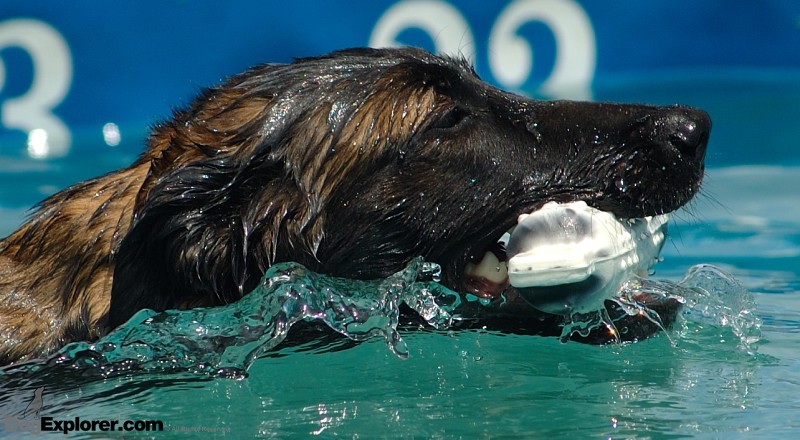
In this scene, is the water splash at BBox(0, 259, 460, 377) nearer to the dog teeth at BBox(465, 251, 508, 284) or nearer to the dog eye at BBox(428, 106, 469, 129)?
the dog teeth at BBox(465, 251, 508, 284)

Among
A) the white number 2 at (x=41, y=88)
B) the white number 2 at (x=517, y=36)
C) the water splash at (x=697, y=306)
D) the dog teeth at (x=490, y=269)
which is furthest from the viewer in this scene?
the white number 2 at (x=517, y=36)

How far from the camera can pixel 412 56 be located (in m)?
4.22

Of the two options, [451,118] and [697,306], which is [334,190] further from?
[697,306]

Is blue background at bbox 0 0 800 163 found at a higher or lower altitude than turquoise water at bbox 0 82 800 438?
higher

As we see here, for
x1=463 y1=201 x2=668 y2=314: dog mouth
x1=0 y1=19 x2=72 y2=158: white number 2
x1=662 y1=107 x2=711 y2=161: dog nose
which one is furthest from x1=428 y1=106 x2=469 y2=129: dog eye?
x1=0 y1=19 x2=72 y2=158: white number 2

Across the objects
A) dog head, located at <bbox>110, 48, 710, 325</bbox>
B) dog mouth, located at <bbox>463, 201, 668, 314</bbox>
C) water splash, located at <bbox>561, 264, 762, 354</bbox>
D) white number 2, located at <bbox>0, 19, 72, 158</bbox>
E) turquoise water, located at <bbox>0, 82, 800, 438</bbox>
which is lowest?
turquoise water, located at <bbox>0, 82, 800, 438</bbox>

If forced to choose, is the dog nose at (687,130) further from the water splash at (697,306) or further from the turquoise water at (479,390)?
the turquoise water at (479,390)

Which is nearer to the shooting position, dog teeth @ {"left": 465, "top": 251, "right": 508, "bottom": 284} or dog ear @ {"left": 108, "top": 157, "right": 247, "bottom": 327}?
dog ear @ {"left": 108, "top": 157, "right": 247, "bottom": 327}

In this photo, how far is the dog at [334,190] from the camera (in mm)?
3812

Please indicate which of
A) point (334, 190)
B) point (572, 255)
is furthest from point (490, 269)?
point (334, 190)

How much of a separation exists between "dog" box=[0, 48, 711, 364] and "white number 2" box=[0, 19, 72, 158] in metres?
5.69

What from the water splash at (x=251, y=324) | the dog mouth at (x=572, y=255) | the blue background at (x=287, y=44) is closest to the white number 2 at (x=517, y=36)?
the blue background at (x=287, y=44)

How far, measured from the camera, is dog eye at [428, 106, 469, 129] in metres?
4.00

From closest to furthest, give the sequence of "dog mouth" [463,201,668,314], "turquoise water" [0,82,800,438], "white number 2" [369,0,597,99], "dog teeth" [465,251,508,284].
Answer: "turquoise water" [0,82,800,438] → "dog mouth" [463,201,668,314] → "dog teeth" [465,251,508,284] → "white number 2" [369,0,597,99]
